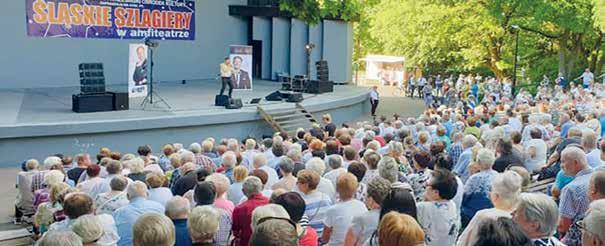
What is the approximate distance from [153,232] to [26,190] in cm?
496

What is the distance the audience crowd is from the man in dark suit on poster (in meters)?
8.74

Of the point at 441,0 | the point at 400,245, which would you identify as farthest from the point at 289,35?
the point at 400,245

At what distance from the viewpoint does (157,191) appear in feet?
18.5

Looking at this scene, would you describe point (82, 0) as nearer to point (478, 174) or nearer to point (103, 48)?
point (103, 48)

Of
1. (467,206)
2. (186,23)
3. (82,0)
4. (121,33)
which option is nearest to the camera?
(467,206)

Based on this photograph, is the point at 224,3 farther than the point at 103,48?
Yes

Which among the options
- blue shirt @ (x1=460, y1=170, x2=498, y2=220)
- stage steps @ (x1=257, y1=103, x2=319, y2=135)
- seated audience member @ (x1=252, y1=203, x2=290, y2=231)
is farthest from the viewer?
stage steps @ (x1=257, y1=103, x2=319, y2=135)

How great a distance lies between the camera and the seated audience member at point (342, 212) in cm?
438

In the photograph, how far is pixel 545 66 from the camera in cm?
3322

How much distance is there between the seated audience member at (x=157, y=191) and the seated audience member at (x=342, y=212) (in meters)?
1.70

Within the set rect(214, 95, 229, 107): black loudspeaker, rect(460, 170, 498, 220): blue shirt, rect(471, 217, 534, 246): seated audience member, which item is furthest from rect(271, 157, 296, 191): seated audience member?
rect(214, 95, 229, 107): black loudspeaker

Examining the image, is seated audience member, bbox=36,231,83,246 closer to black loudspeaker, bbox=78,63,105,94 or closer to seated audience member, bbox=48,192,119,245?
seated audience member, bbox=48,192,119,245

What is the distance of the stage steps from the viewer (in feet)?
52.5

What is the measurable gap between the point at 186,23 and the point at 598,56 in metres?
20.1
